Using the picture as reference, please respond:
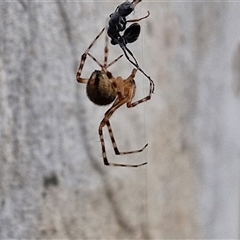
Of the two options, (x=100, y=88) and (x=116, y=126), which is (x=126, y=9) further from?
(x=116, y=126)

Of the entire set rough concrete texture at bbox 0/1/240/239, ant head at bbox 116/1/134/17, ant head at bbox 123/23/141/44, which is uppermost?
ant head at bbox 116/1/134/17

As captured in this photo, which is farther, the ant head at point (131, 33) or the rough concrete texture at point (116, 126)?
the rough concrete texture at point (116, 126)

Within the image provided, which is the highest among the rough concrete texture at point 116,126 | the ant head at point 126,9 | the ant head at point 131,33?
the ant head at point 126,9

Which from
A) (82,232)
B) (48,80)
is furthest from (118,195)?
(48,80)

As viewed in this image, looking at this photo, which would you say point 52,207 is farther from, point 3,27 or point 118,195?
point 3,27

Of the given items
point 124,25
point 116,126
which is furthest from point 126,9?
point 116,126
